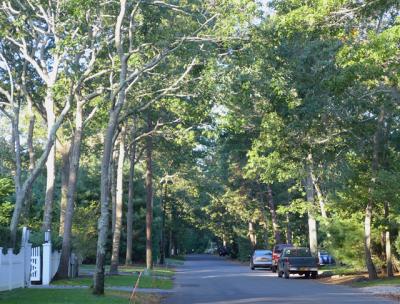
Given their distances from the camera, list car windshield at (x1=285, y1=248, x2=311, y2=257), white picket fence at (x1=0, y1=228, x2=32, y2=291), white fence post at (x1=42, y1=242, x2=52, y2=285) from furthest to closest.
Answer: car windshield at (x1=285, y1=248, x2=311, y2=257) → white fence post at (x1=42, y1=242, x2=52, y2=285) → white picket fence at (x1=0, y1=228, x2=32, y2=291)

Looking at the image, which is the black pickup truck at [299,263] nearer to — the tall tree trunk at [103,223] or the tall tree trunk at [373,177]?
the tall tree trunk at [373,177]

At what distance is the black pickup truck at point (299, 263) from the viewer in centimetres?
Answer: 3450

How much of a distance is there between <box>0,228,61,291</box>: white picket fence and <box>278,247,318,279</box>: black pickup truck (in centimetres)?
1250

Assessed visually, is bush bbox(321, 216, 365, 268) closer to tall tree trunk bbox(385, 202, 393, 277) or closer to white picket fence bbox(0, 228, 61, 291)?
tall tree trunk bbox(385, 202, 393, 277)

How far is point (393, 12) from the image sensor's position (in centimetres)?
2097

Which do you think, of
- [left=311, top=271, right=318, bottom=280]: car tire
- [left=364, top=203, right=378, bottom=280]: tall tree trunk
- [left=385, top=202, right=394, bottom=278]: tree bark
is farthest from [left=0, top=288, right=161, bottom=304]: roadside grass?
[left=311, top=271, right=318, bottom=280]: car tire

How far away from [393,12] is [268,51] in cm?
440

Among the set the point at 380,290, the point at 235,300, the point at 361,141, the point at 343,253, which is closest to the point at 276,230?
the point at 343,253

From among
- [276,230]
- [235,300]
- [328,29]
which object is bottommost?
[235,300]

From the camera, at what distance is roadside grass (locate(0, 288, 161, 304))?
706 inches

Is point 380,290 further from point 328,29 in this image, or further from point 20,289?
point 20,289

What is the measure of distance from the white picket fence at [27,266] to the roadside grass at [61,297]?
1.57 feet

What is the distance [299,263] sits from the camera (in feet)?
113

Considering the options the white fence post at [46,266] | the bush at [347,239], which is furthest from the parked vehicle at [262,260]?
the white fence post at [46,266]
